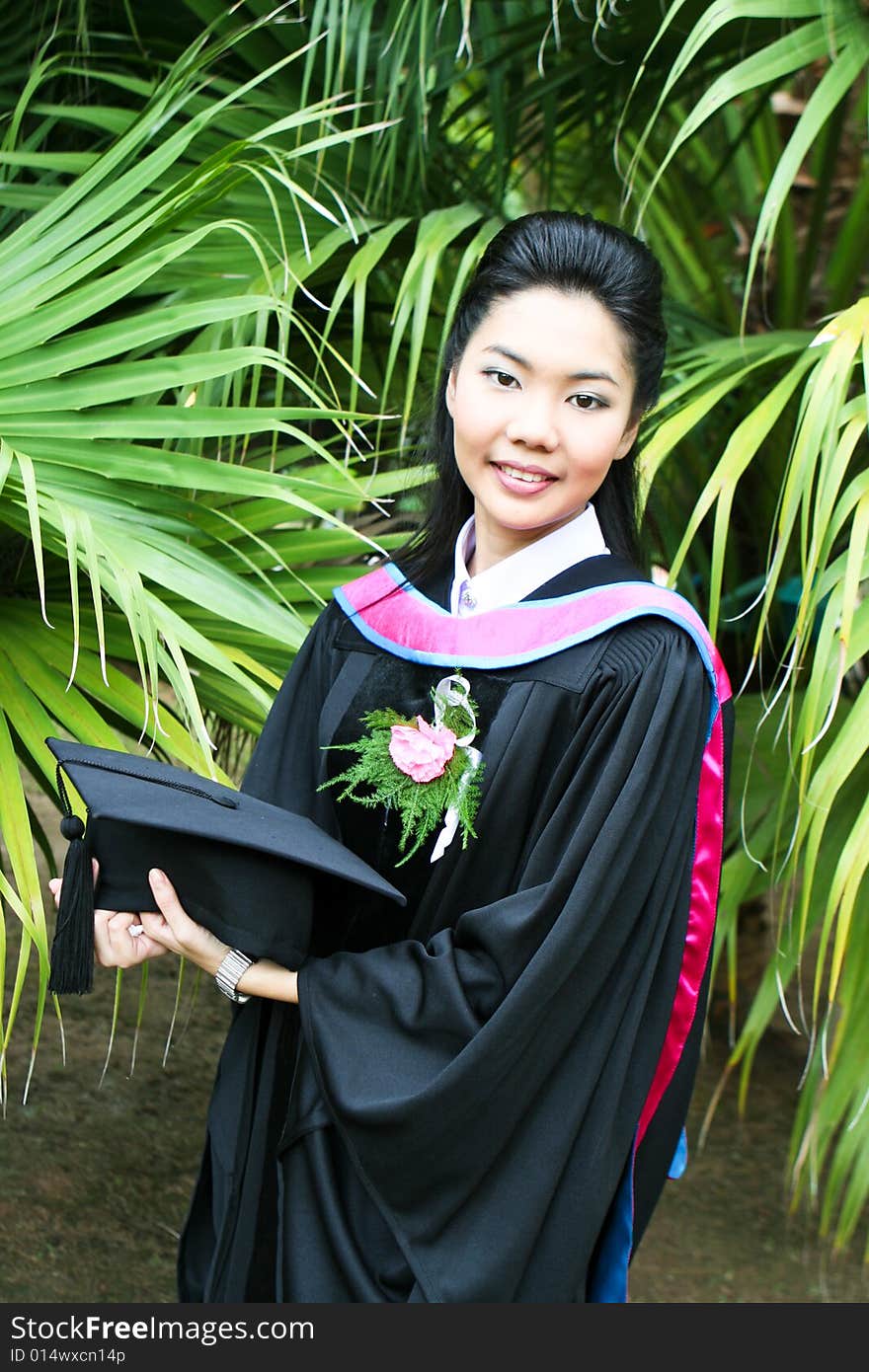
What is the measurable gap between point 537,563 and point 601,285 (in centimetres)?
30

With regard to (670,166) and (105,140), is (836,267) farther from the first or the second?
(105,140)

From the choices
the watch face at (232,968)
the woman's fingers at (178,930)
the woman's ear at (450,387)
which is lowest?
the watch face at (232,968)

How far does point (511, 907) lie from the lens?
4.42 feet

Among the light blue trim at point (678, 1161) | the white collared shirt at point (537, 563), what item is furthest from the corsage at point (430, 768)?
the light blue trim at point (678, 1161)

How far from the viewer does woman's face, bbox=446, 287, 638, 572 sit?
4.63ft

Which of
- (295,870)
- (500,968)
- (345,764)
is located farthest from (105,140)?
(500,968)

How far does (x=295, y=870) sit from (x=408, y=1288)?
45 centimetres

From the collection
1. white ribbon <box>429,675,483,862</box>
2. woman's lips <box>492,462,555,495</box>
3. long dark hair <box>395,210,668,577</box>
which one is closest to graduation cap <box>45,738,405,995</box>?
white ribbon <box>429,675,483,862</box>

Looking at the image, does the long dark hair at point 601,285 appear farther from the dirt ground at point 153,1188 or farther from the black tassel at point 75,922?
the dirt ground at point 153,1188

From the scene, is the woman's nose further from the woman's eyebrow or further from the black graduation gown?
the black graduation gown

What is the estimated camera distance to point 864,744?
1.76m

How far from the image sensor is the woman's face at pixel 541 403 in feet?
4.63

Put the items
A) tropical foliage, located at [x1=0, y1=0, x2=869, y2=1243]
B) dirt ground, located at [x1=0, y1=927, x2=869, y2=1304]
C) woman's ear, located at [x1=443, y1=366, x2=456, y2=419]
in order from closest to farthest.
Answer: woman's ear, located at [x1=443, y1=366, x2=456, y2=419]
tropical foliage, located at [x1=0, y1=0, x2=869, y2=1243]
dirt ground, located at [x1=0, y1=927, x2=869, y2=1304]

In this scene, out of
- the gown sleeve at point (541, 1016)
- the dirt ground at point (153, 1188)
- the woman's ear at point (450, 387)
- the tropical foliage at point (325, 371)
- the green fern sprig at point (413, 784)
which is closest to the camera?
the gown sleeve at point (541, 1016)
